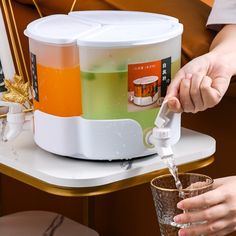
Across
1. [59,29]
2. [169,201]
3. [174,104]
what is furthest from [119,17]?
[169,201]

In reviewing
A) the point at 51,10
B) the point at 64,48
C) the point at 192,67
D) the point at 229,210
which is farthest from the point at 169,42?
the point at 51,10

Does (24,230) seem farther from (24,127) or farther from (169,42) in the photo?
(169,42)

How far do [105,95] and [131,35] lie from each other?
0.10 metres

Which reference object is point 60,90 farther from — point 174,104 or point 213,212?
point 213,212

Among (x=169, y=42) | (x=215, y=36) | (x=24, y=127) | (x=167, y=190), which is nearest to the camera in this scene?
(x=167, y=190)

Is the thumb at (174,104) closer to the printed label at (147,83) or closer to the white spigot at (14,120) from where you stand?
the printed label at (147,83)

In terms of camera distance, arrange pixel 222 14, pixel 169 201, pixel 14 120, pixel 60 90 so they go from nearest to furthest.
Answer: pixel 169 201, pixel 60 90, pixel 14 120, pixel 222 14

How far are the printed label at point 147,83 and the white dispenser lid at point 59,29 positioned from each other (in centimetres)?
11

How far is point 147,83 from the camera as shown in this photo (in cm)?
105

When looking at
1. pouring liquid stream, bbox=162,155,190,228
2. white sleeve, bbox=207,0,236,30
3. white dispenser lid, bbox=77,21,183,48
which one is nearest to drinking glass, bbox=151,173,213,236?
pouring liquid stream, bbox=162,155,190,228

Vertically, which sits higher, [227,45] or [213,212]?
[227,45]

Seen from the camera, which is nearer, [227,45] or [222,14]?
[227,45]

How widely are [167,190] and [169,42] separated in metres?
0.25

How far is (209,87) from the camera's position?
1.01 metres
